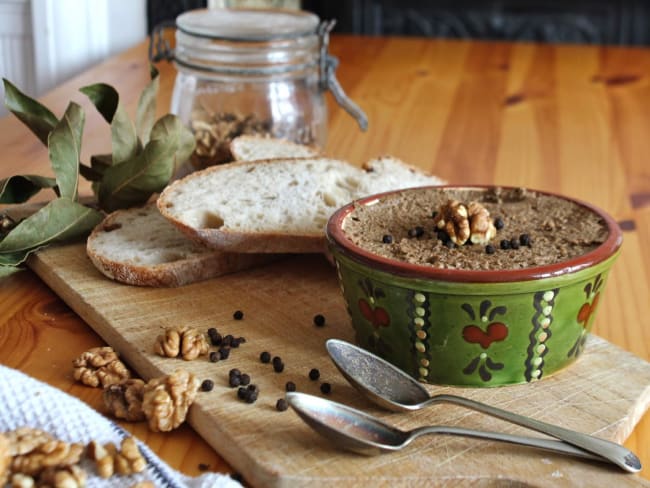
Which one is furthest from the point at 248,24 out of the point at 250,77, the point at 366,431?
the point at 366,431

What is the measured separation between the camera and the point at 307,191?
1.80 metres

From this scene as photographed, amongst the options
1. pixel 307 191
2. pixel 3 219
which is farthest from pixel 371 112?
pixel 3 219

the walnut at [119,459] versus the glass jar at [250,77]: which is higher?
the glass jar at [250,77]

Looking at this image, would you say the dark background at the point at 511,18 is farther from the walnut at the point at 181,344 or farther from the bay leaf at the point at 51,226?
the walnut at the point at 181,344

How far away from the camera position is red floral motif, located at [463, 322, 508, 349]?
1.28m

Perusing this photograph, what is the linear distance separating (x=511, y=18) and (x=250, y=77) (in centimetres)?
296

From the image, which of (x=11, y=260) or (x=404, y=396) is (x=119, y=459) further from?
(x=11, y=260)

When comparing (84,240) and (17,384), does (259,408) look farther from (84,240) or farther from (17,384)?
(84,240)

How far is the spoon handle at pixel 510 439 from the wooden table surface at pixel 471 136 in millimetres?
107

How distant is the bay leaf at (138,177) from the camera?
177 centimetres

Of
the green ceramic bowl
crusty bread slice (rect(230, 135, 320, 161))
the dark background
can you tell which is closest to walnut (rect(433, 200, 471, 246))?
the green ceramic bowl

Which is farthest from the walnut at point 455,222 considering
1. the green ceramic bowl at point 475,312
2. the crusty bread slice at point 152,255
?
the crusty bread slice at point 152,255

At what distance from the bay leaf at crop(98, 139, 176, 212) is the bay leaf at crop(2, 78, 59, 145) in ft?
0.45

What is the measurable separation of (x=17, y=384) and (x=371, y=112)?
180 centimetres
